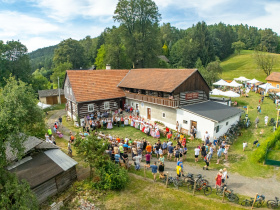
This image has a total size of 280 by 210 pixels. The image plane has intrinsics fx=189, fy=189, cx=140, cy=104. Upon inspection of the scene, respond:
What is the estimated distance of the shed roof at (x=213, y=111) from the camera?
19.5 metres

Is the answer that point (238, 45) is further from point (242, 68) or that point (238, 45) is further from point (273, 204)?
point (273, 204)

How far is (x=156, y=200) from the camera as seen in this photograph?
11180 mm

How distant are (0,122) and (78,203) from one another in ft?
20.7

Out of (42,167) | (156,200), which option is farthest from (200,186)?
(42,167)

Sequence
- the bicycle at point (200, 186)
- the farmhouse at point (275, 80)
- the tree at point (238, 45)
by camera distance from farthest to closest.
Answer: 1. the tree at point (238, 45)
2. the farmhouse at point (275, 80)
3. the bicycle at point (200, 186)

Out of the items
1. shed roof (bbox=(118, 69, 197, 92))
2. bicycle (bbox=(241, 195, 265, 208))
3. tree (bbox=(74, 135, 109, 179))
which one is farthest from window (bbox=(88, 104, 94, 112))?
bicycle (bbox=(241, 195, 265, 208))

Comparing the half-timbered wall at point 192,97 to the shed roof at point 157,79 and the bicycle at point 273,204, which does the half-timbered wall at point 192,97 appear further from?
the bicycle at point 273,204

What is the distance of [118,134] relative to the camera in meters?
21.9

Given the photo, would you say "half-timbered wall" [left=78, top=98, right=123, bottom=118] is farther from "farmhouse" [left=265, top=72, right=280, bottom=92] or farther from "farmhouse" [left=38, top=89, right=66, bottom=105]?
"farmhouse" [left=265, top=72, right=280, bottom=92]

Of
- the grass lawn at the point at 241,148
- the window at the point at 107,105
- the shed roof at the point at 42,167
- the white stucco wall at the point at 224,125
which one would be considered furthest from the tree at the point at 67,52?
the white stucco wall at the point at 224,125

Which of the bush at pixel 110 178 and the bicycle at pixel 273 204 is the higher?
the bush at pixel 110 178

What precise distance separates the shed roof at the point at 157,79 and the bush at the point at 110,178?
12.0m

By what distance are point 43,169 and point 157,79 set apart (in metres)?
17.6

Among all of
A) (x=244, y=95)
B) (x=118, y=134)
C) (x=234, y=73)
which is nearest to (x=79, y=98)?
(x=118, y=134)
